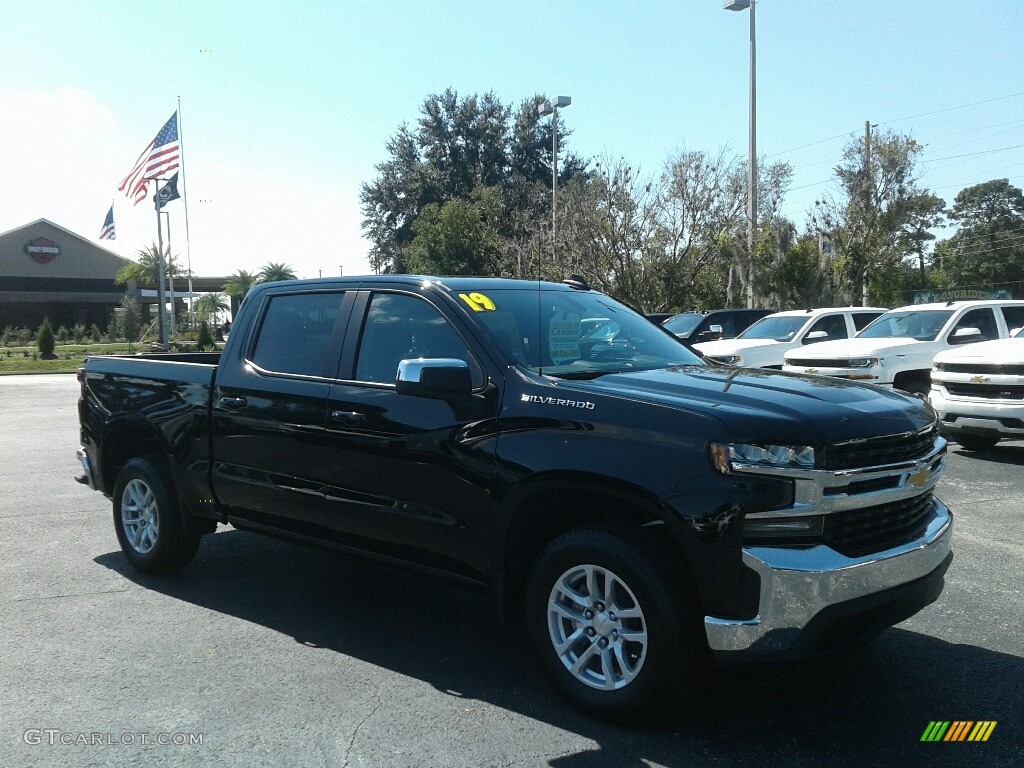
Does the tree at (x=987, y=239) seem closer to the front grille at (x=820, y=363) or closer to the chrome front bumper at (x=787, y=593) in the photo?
the front grille at (x=820, y=363)

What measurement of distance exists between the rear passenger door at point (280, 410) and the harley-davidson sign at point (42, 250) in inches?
2823

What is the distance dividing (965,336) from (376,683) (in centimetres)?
1048

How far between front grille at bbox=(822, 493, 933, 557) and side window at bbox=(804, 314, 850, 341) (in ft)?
44.3

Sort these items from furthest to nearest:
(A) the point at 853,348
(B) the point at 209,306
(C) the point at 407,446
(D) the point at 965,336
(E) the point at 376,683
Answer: (B) the point at 209,306 < (A) the point at 853,348 < (D) the point at 965,336 < (C) the point at 407,446 < (E) the point at 376,683

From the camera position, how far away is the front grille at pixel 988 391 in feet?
32.9

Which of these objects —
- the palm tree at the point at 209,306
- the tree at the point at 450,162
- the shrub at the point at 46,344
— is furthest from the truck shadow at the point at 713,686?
the palm tree at the point at 209,306

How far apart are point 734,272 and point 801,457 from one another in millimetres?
25842

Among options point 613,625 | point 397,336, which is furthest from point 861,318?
point 613,625

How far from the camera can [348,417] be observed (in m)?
4.82

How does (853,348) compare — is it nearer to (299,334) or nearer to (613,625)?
(299,334)

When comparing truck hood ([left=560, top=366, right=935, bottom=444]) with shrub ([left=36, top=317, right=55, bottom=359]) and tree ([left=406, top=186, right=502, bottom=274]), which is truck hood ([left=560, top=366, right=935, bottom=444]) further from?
shrub ([left=36, top=317, right=55, bottom=359])

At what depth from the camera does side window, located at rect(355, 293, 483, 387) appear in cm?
469

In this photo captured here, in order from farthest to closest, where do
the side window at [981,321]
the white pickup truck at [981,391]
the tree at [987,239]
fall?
the tree at [987,239]
the side window at [981,321]
the white pickup truck at [981,391]

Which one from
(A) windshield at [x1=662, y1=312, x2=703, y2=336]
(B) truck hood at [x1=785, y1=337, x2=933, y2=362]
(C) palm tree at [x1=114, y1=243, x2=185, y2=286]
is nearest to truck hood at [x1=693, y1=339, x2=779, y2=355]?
(A) windshield at [x1=662, y1=312, x2=703, y2=336]
